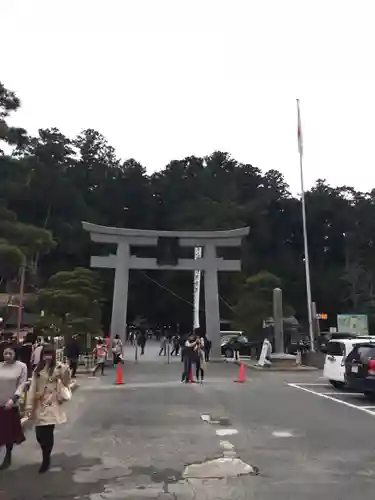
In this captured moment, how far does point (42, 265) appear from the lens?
7881cm

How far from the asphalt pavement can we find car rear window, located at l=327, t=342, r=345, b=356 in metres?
1.68

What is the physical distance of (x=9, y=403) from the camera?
765 centimetres

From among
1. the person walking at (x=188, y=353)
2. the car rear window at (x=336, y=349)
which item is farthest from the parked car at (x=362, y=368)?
the person walking at (x=188, y=353)

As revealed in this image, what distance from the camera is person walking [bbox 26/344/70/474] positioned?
7945 millimetres

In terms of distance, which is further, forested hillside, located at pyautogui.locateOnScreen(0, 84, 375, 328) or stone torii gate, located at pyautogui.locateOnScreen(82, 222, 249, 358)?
forested hillside, located at pyautogui.locateOnScreen(0, 84, 375, 328)

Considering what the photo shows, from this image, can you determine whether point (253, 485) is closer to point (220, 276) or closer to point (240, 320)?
point (240, 320)

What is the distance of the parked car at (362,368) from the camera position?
50.8 ft

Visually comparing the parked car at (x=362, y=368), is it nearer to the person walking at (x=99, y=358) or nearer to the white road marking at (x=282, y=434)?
the white road marking at (x=282, y=434)

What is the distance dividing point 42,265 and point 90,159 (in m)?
22.3

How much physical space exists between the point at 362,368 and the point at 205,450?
781cm

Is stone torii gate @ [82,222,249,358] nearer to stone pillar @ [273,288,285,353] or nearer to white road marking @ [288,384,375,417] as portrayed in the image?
stone pillar @ [273,288,285,353]

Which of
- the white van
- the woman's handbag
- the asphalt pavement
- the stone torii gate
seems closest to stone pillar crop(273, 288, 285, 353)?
the stone torii gate

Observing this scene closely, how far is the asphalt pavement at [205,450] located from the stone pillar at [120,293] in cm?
2203

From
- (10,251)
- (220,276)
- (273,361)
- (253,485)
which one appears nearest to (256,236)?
(220,276)
